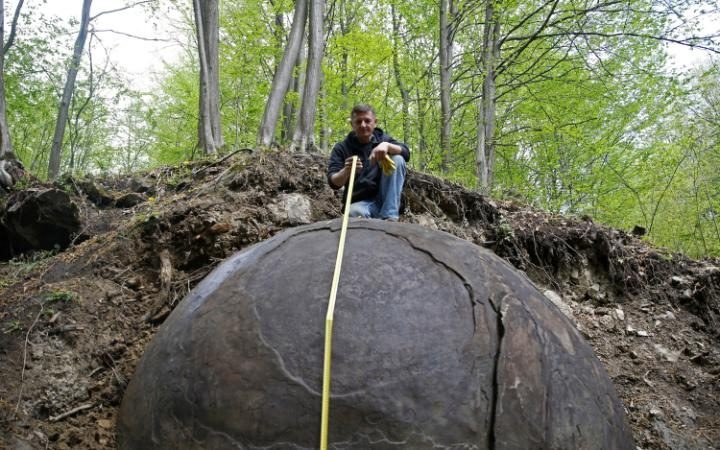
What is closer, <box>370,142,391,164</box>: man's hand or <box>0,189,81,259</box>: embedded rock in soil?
<box>370,142,391,164</box>: man's hand

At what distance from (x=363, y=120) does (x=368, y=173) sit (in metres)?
0.39

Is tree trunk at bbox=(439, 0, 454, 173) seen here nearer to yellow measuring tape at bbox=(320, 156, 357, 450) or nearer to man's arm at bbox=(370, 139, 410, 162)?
man's arm at bbox=(370, 139, 410, 162)

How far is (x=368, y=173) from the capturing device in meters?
3.55

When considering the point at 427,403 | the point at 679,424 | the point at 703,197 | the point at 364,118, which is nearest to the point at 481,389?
the point at 427,403

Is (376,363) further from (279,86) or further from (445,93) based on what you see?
(445,93)

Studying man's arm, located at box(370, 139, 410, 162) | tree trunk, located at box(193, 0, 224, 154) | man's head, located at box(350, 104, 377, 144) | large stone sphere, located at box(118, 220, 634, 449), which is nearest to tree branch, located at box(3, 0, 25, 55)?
tree trunk, located at box(193, 0, 224, 154)

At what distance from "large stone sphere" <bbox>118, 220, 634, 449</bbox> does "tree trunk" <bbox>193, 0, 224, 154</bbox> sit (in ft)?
16.1

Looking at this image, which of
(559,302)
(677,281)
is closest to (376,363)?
(559,302)

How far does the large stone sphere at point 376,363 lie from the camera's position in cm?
150

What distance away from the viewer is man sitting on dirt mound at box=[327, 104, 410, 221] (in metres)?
3.49

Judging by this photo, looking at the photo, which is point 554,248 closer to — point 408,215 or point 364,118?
point 408,215

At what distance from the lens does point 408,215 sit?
4859 mm

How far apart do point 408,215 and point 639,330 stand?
2403mm

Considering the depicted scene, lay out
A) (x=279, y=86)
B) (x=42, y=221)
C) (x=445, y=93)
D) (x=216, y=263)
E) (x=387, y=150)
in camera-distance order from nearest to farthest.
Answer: (x=387, y=150)
(x=216, y=263)
(x=42, y=221)
(x=279, y=86)
(x=445, y=93)
